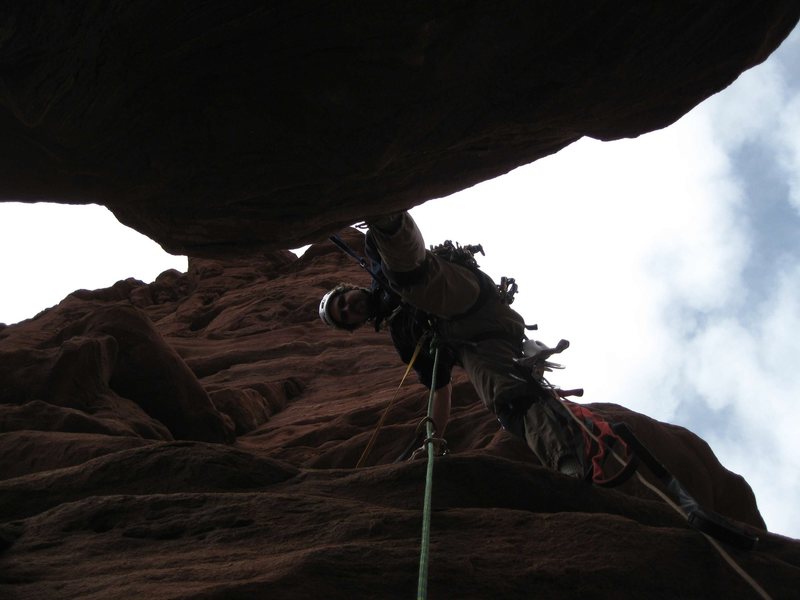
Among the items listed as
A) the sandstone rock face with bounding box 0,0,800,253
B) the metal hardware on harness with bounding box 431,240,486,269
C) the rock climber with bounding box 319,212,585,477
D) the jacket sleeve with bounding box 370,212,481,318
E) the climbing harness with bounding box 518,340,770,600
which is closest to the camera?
the sandstone rock face with bounding box 0,0,800,253

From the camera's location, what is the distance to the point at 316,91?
Result: 137 inches

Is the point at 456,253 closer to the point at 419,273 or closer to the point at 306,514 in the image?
the point at 419,273

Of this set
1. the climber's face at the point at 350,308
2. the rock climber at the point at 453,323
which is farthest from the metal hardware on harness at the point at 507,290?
the climber's face at the point at 350,308

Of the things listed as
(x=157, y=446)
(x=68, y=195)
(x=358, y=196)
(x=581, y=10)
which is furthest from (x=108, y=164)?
(x=581, y=10)

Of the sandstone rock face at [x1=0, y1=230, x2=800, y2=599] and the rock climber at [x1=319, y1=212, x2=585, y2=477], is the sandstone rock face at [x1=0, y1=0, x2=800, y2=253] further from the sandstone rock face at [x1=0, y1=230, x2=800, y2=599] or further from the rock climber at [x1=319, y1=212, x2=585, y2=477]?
the sandstone rock face at [x1=0, y1=230, x2=800, y2=599]

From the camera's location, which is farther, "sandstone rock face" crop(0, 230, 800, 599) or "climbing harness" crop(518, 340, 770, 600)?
"climbing harness" crop(518, 340, 770, 600)

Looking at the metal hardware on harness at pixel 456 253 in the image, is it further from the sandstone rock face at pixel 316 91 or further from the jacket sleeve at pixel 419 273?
the sandstone rock face at pixel 316 91

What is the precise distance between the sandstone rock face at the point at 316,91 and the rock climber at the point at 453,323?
122 cm

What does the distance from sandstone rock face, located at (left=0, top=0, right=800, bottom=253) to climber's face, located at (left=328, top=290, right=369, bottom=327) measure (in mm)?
2358

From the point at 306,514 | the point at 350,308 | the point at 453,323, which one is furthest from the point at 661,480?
the point at 350,308

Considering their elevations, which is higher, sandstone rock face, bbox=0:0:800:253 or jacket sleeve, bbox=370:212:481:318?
sandstone rock face, bbox=0:0:800:253

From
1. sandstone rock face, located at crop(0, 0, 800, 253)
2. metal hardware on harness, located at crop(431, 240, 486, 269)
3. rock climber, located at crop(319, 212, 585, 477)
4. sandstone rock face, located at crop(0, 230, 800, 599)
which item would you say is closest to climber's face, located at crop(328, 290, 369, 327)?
rock climber, located at crop(319, 212, 585, 477)

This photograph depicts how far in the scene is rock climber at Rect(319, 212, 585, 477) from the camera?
16.3ft

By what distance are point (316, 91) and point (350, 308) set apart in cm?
353
